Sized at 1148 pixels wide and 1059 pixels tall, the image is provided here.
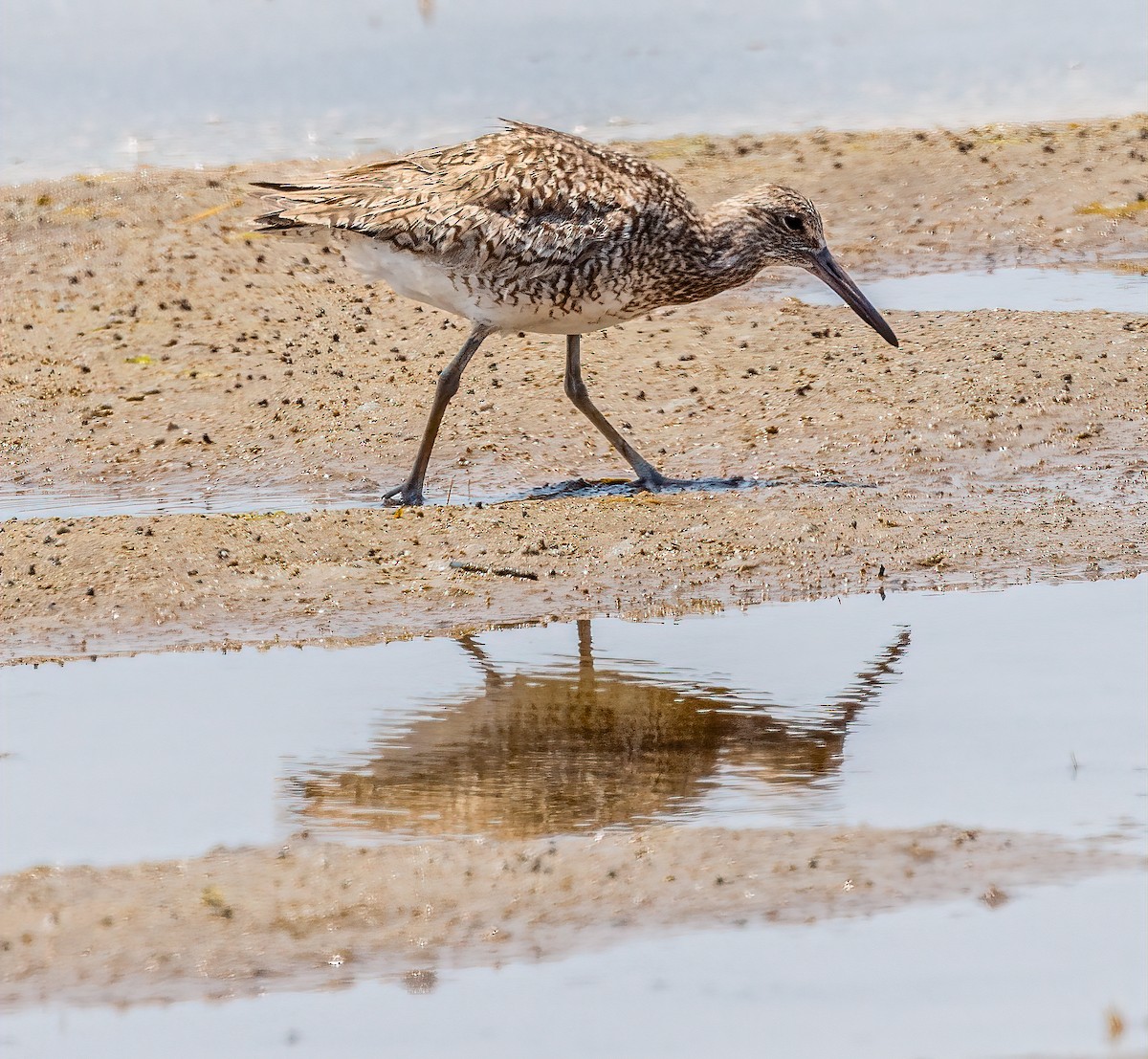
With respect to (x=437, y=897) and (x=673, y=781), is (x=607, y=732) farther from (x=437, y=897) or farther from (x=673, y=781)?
(x=437, y=897)

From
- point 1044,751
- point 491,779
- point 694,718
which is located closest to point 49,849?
point 491,779

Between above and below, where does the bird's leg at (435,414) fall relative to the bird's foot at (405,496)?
above

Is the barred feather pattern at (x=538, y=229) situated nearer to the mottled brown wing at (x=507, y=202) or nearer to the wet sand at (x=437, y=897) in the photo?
the mottled brown wing at (x=507, y=202)

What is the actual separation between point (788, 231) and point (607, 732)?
3.86 metres

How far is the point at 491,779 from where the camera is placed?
5.82 metres

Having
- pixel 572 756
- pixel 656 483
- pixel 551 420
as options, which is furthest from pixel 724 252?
pixel 572 756

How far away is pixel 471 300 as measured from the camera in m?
8.79

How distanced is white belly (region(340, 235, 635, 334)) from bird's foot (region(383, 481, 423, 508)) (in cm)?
84

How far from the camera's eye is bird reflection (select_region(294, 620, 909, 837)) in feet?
18.3

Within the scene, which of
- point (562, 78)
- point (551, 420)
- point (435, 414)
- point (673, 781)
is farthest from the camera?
point (562, 78)

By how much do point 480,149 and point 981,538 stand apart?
116 inches

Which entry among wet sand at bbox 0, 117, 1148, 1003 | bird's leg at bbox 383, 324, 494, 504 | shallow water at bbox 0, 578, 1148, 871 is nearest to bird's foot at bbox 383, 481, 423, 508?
bird's leg at bbox 383, 324, 494, 504

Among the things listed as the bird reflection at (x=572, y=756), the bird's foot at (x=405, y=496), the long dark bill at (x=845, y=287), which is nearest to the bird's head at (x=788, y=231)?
the long dark bill at (x=845, y=287)

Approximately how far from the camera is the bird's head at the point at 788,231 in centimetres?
925
